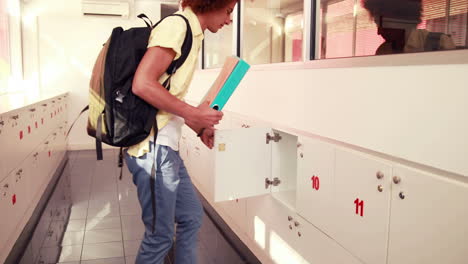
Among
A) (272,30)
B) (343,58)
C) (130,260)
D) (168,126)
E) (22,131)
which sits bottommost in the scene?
(130,260)

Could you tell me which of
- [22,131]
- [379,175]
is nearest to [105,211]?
[22,131]

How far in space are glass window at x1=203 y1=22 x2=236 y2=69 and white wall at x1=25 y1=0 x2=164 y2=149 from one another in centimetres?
231

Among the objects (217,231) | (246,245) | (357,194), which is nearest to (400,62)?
(357,194)

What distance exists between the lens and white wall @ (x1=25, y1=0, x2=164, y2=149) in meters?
6.19

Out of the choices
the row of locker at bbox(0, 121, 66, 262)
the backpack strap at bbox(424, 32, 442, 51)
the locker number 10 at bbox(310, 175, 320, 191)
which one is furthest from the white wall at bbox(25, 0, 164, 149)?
the backpack strap at bbox(424, 32, 442, 51)

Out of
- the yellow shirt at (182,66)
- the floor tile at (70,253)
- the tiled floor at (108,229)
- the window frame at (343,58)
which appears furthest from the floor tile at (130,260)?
the window frame at (343,58)

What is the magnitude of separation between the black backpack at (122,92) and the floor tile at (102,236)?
5.42 ft

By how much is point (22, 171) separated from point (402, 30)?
101 inches

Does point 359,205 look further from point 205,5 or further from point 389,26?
point 205,5

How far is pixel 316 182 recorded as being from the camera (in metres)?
1.71

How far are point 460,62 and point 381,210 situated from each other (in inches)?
20.0

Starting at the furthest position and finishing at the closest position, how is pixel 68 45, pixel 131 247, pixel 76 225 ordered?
pixel 68 45, pixel 76 225, pixel 131 247

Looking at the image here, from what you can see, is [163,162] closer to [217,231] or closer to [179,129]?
[179,129]

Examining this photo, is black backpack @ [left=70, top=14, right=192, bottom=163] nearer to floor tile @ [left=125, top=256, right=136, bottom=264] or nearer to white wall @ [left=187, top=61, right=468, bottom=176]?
white wall @ [left=187, top=61, right=468, bottom=176]
